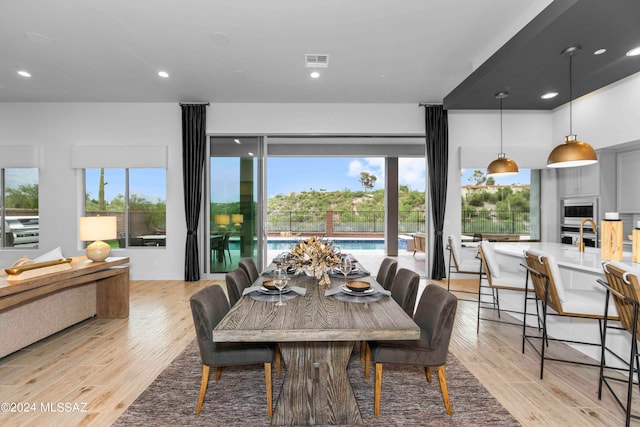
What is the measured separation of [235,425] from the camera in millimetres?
1864

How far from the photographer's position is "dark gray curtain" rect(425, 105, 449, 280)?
575 centimetres

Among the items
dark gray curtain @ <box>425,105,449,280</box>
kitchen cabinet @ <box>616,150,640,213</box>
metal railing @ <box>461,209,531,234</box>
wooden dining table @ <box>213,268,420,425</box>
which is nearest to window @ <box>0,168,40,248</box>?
wooden dining table @ <box>213,268,420,425</box>

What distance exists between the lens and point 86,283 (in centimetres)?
364

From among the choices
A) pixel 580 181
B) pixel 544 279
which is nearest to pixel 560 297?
pixel 544 279

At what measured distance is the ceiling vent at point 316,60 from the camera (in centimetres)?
404

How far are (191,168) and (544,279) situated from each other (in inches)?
206

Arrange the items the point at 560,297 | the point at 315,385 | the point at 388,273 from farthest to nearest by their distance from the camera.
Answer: the point at 388,273 < the point at 560,297 < the point at 315,385

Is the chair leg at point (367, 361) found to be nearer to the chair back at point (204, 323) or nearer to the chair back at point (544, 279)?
the chair back at point (204, 323)

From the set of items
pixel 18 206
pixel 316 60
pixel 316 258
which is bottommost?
pixel 316 258

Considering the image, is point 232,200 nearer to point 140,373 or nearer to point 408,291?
point 140,373

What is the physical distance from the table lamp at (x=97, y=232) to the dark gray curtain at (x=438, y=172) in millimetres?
4869

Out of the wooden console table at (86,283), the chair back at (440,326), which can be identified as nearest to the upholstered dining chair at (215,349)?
the chair back at (440,326)

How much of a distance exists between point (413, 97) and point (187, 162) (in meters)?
4.02

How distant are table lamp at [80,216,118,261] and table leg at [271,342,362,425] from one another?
9.22 ft
